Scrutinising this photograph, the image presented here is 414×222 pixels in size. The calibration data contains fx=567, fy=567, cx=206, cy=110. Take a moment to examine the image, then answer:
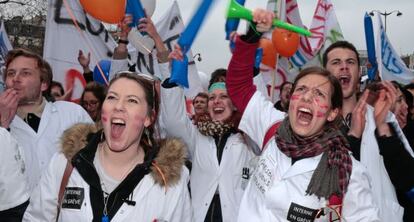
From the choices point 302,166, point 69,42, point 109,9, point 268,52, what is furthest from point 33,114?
point 268,52

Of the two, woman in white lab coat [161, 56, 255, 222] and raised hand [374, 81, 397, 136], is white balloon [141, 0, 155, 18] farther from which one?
raised hand [374, 81, 397, 136]

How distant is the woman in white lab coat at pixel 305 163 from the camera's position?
3025mm

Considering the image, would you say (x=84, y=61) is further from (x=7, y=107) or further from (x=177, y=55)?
(x=177, y=55)

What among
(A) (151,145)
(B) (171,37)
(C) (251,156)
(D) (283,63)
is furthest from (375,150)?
(B) (171,37)

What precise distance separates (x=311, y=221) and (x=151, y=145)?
3.28ft

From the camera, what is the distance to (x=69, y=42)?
22.8 feet

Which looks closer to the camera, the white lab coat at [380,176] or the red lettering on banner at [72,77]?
the white lab coat at [380,176]

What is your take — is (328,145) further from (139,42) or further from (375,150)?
(139,42)

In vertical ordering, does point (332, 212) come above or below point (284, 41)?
below

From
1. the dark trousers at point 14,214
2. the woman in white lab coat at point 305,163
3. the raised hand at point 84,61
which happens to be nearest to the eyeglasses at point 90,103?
the raised hand at point 84,61

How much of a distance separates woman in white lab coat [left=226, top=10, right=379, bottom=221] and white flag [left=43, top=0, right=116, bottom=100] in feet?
12.7

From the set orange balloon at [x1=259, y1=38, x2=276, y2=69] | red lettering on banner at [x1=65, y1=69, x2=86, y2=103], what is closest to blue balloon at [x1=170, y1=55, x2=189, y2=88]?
orange balloon at [x1=259, y1=38, x2=276, y2=69]

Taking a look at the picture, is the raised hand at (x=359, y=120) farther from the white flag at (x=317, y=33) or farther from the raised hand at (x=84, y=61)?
the raised hand at (x=84, y=61)

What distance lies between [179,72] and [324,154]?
4.10 feet
